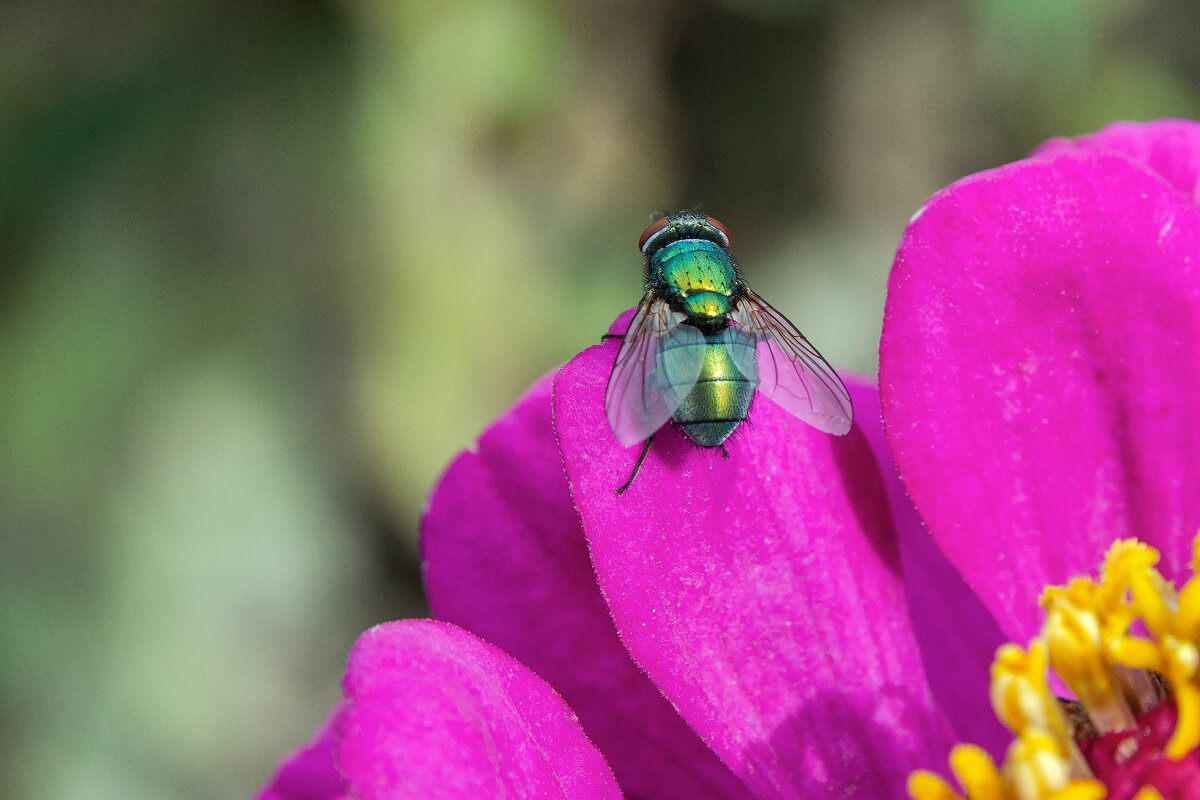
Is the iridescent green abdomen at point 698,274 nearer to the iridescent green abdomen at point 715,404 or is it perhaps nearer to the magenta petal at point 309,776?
the iridescent green abdomen at point 715,404

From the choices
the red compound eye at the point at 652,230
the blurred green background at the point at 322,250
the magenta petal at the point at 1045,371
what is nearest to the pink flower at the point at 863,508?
the magenta petal at the point at 1045,371

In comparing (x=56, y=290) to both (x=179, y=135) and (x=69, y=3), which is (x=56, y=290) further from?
(x=69, y=3)

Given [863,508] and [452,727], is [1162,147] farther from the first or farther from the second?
[452,727]

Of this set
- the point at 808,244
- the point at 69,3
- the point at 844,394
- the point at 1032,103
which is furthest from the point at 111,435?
the point at 1032,103

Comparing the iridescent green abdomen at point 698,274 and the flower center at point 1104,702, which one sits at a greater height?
the iridescent green abdomen at point 698,274

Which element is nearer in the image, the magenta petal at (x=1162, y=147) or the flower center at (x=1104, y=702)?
the flower center at (x=1104, y=702)

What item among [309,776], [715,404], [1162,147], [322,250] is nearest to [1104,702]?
[715,404]
